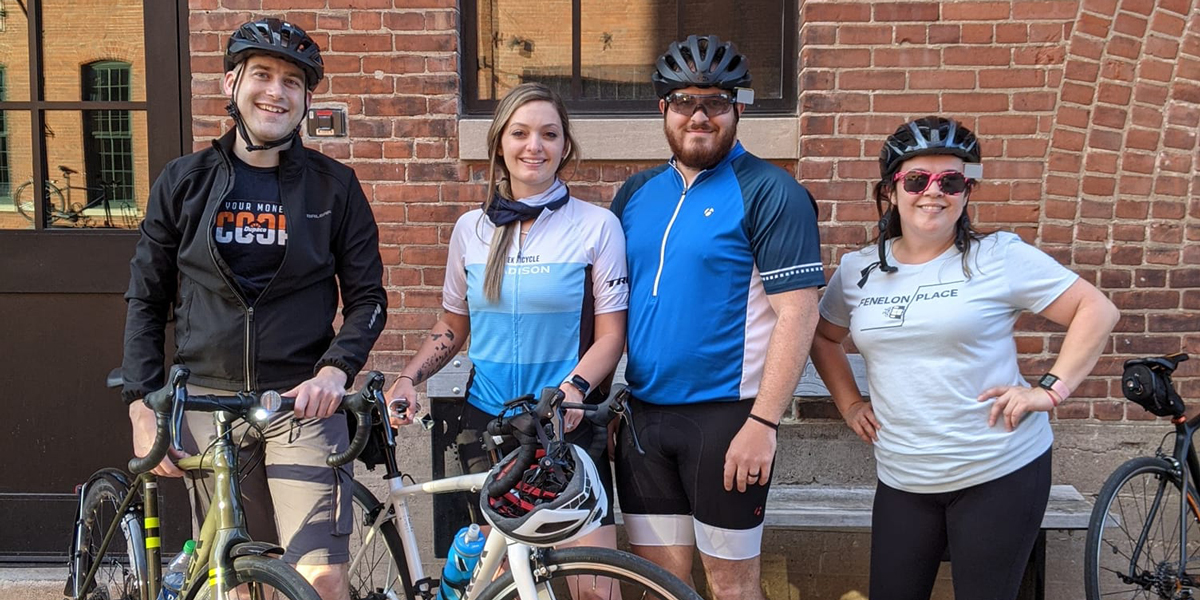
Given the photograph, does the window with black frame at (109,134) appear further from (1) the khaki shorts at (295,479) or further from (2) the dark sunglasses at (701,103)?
(2) the dark sunglasses at (701,103)

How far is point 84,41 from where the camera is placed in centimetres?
447

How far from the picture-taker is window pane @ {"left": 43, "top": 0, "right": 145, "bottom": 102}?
14.6 ft

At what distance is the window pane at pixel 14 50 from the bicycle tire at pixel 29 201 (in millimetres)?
423

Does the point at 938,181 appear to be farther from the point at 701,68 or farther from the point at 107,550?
the point at 107,550

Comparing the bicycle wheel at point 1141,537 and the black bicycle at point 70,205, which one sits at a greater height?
the black bicycle at point 70,205

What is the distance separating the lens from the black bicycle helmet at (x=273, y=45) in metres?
2.77

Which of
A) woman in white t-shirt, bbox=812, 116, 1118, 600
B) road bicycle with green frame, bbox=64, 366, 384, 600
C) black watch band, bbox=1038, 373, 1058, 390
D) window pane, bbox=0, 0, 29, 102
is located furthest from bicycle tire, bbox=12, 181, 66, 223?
black watch band, bbox=1038, 373, 1058, 390

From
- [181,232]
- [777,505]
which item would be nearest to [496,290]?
[181,232]

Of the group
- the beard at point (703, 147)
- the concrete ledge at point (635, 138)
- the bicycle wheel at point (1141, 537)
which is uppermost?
the concrete ledge at point (635, 138)

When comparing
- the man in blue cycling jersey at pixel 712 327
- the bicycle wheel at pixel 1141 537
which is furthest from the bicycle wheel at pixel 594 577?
the bicycle wheel at pixel 1141 537

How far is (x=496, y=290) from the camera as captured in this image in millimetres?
2758

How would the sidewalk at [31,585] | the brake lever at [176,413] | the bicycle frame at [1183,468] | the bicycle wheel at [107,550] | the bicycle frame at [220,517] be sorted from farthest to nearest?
the sidewalk at [31,585] < the bicycle frame at [1183,468] < the bicycle wheel at [107,550] < the bicycle frame at [220,517] < the brake lever at [176,413]

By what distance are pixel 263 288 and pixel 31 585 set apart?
2.69 metres

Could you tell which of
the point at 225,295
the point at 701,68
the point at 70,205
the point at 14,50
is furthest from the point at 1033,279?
the point at 14,50
